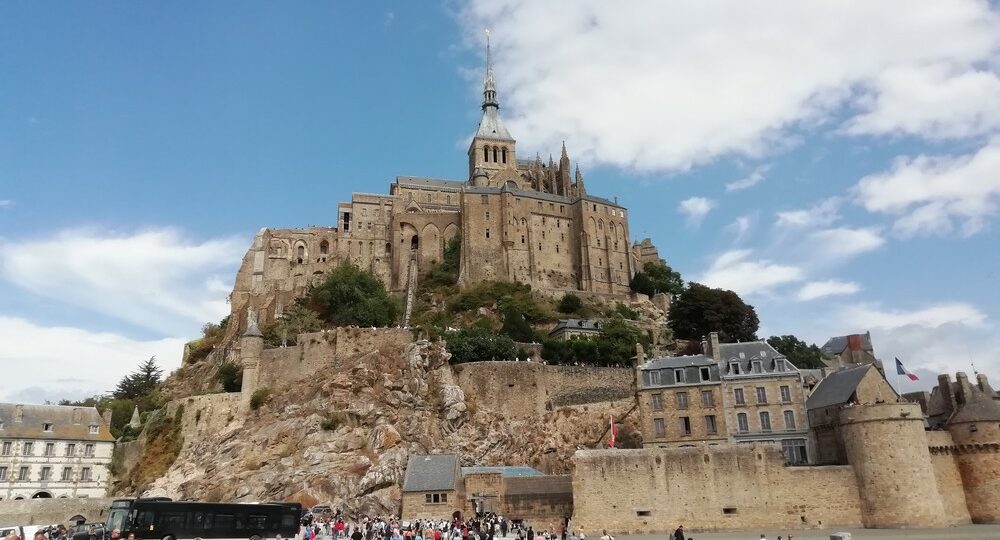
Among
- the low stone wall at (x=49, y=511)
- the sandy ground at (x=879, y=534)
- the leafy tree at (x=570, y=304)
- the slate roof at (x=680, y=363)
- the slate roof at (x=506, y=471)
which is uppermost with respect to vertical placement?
the leafy tree at (x=570, y=304)

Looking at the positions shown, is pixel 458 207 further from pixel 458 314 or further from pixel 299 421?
pixel 299 421

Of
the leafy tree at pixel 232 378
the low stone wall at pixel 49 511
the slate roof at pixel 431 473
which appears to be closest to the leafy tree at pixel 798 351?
the slate roof at pixel 431 473

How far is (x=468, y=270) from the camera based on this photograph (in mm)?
82250

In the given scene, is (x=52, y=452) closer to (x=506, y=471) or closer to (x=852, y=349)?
→ (x=506, y=471)

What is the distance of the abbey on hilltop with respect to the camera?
8306 cm

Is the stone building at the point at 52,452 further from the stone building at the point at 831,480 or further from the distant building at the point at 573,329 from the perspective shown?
the distant building at the point at 573,329

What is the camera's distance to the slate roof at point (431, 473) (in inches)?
1503

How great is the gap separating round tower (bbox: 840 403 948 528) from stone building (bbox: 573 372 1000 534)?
5 centimetres

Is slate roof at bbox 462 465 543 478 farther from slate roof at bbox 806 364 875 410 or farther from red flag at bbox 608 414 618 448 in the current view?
slate roof at bbox 806 364 875 410

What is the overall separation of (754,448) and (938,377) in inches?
533

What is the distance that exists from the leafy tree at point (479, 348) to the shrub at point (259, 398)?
44.4 ft

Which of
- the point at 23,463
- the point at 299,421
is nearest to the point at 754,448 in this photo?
the point at 299,421

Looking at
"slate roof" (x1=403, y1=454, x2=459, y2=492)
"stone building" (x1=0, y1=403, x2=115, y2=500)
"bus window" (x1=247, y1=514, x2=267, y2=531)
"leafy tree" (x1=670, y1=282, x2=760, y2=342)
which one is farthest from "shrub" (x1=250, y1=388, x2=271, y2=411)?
"leafy tree" (x1=670, y1=282, x2=760, y2=342)

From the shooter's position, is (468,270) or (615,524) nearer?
(615,524)
